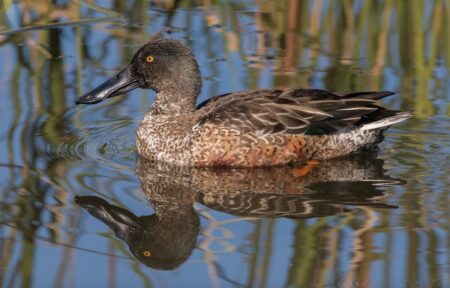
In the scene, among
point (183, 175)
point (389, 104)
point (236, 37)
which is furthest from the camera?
point (236, 37)

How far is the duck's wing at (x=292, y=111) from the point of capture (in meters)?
8.91

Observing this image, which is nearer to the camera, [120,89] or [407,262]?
[407,262]

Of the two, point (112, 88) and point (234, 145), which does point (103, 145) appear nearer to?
point (112, 88)

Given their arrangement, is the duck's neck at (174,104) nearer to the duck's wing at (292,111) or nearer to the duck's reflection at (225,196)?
the duck's wing at (292,111)

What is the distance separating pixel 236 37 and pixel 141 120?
7.69 ft

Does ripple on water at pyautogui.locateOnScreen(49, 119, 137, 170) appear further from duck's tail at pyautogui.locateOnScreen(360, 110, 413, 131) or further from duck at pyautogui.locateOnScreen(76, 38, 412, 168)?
duck's tail at pyautogui.locateOnScreen(360, 110, 413, 131)

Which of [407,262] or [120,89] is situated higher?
[120,89]

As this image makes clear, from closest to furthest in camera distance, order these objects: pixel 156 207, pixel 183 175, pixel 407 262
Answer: pixel 407 262
pixel 156 207
pixel 183 175

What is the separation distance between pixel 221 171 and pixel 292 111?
29.9 inches

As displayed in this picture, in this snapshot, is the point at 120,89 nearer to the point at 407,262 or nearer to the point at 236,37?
the point at 236,37

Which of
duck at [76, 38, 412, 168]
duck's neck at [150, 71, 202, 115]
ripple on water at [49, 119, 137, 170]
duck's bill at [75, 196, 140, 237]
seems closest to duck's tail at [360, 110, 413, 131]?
duck at [76, 38, 412, 168]

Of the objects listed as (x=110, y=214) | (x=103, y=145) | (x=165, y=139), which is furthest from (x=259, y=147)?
(x=110, y=214)

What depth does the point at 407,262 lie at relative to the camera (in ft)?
21.7

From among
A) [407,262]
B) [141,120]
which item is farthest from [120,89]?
[407,262]
